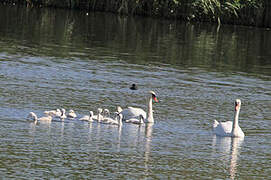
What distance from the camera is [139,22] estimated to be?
61000 millimetres

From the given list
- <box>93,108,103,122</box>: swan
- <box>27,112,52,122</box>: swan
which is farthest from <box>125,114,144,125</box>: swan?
<box>27,112,52,122</box>: swan

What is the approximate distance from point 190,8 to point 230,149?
4710 cm

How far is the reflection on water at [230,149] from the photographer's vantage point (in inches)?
654

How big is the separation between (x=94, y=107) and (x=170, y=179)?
7406mm

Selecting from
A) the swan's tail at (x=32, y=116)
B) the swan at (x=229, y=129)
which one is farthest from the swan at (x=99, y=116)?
the swan at (x=229, y=129)

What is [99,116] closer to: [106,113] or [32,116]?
[106,113]

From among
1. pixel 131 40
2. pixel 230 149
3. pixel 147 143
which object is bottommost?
pixel 230 149

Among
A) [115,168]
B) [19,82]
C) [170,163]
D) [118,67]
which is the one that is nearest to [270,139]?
[170,163]

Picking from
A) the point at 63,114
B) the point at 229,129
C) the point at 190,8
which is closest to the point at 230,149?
the point at 229,129

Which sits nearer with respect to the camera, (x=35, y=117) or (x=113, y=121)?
(x=35, y=117)

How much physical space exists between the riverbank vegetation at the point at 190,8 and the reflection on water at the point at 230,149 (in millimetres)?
43576

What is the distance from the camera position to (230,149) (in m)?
18.5

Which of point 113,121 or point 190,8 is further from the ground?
point 190,8

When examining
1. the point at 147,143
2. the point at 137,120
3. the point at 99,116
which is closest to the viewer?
the point at 147,143
